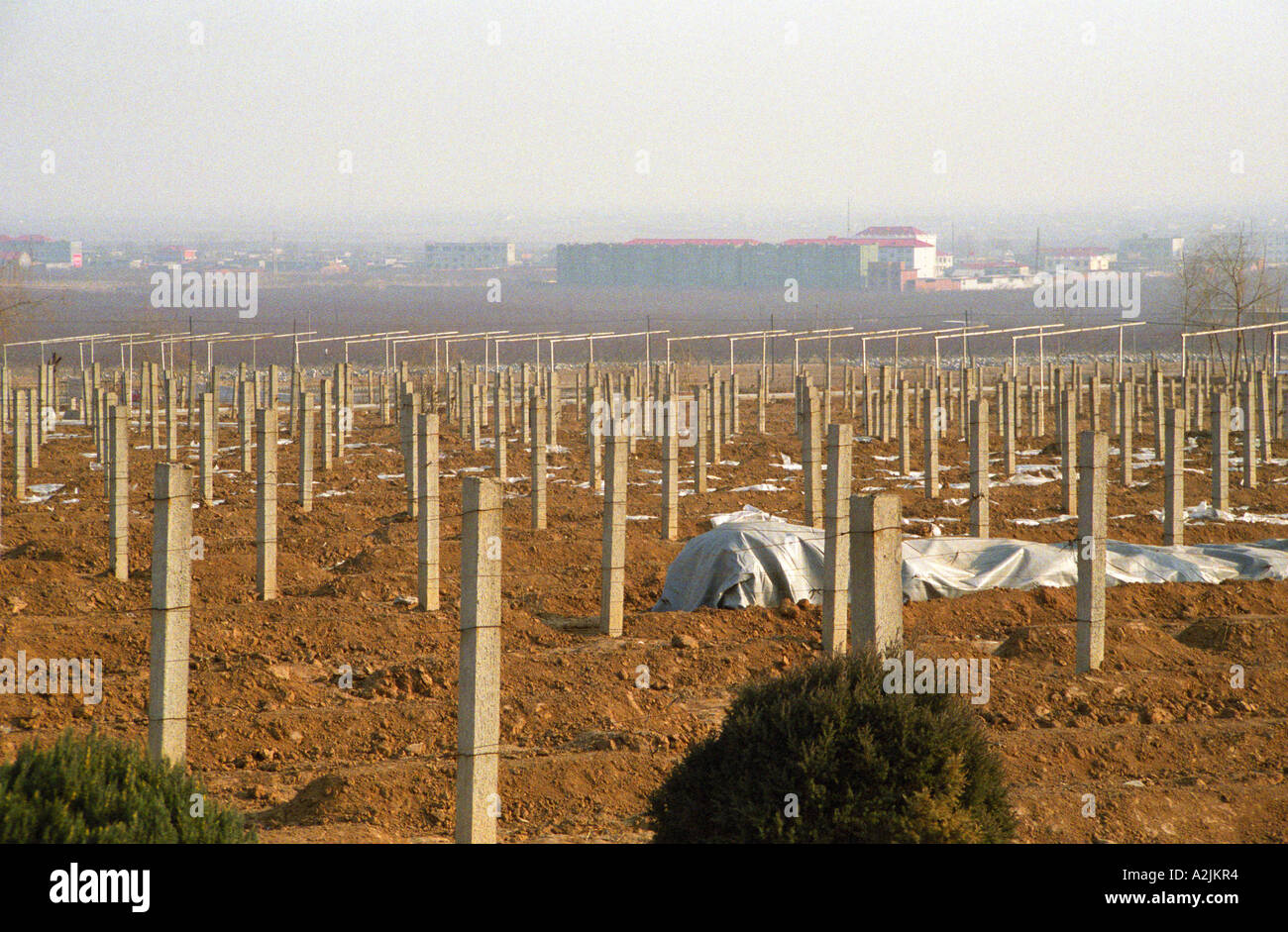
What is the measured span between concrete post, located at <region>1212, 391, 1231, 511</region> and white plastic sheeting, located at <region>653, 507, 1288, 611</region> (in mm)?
3147

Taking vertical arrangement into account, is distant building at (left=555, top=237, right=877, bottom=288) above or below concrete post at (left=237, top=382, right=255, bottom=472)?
above

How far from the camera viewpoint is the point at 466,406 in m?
34.0

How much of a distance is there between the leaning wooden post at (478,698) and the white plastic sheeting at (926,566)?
642 cm

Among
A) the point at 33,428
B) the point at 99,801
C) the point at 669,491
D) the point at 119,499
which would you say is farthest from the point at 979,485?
the point at 33,428

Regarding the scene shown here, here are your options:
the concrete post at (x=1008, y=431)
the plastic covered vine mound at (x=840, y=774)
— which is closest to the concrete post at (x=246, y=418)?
the concrete post at (x=1008, y=431)

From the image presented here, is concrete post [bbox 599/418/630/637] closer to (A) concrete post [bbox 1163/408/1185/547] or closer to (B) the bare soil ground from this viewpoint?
(B) the bare soil ground

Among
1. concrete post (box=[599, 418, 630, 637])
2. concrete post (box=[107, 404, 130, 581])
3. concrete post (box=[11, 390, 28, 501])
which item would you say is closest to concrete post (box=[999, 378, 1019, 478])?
concrete post (box=[599, 418, 630, 637])

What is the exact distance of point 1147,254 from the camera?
192625 mm

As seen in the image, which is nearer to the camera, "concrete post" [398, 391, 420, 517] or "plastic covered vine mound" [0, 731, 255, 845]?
"plastic covered vine mound" [0, 731, 255, 845]

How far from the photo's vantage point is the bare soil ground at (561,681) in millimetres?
7527

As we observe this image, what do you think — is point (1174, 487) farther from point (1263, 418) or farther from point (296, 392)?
point (296, 392)

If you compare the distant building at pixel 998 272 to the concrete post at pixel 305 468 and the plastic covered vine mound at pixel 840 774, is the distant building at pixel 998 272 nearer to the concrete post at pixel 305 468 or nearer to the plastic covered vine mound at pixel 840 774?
the concrete post at pixel 305 468

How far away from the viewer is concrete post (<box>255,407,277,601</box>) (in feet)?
40.8

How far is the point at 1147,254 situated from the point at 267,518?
199274mm
